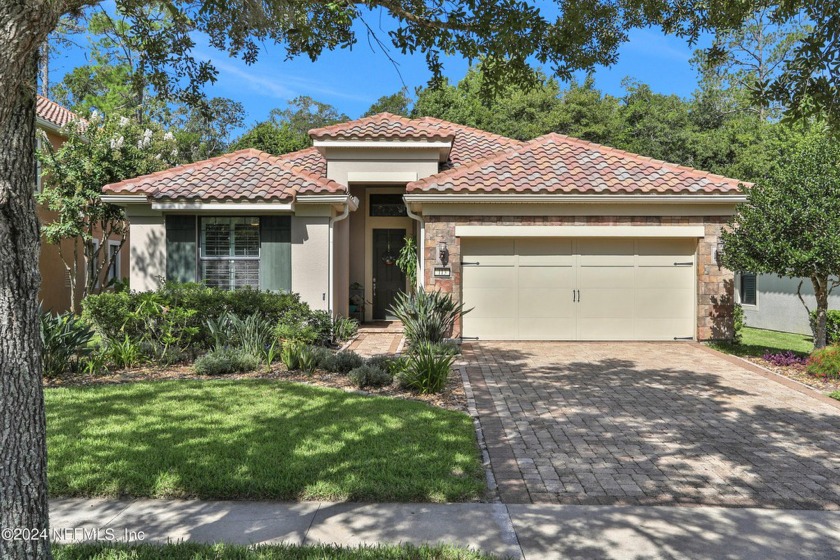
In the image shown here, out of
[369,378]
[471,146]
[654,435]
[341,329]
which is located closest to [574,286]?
[341,329]

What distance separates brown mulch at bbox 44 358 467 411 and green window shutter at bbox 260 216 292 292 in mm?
3118

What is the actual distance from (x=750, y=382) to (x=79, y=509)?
9.26m

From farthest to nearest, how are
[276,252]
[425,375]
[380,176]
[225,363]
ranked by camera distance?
[380,176] → [276,252] → [225,363] → [425,375]

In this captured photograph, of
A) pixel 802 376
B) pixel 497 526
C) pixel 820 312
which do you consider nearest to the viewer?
pixel 497 526

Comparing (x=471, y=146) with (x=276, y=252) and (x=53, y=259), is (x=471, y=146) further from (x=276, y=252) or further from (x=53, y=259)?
(x=53, y=259)

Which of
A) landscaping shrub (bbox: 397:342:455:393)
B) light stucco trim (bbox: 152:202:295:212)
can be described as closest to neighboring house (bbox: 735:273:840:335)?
landscaping shrub (bbox: 397:342:455:393)

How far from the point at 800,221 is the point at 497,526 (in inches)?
363

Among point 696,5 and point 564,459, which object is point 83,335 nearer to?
point 564,459

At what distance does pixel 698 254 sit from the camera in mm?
12664

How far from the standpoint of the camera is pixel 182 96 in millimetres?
6594

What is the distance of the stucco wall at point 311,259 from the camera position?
12406 mm

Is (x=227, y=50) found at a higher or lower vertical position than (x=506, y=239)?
higher

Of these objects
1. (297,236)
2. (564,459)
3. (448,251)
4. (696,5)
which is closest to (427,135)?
(448,251)

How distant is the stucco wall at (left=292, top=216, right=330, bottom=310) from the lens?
12.4m
